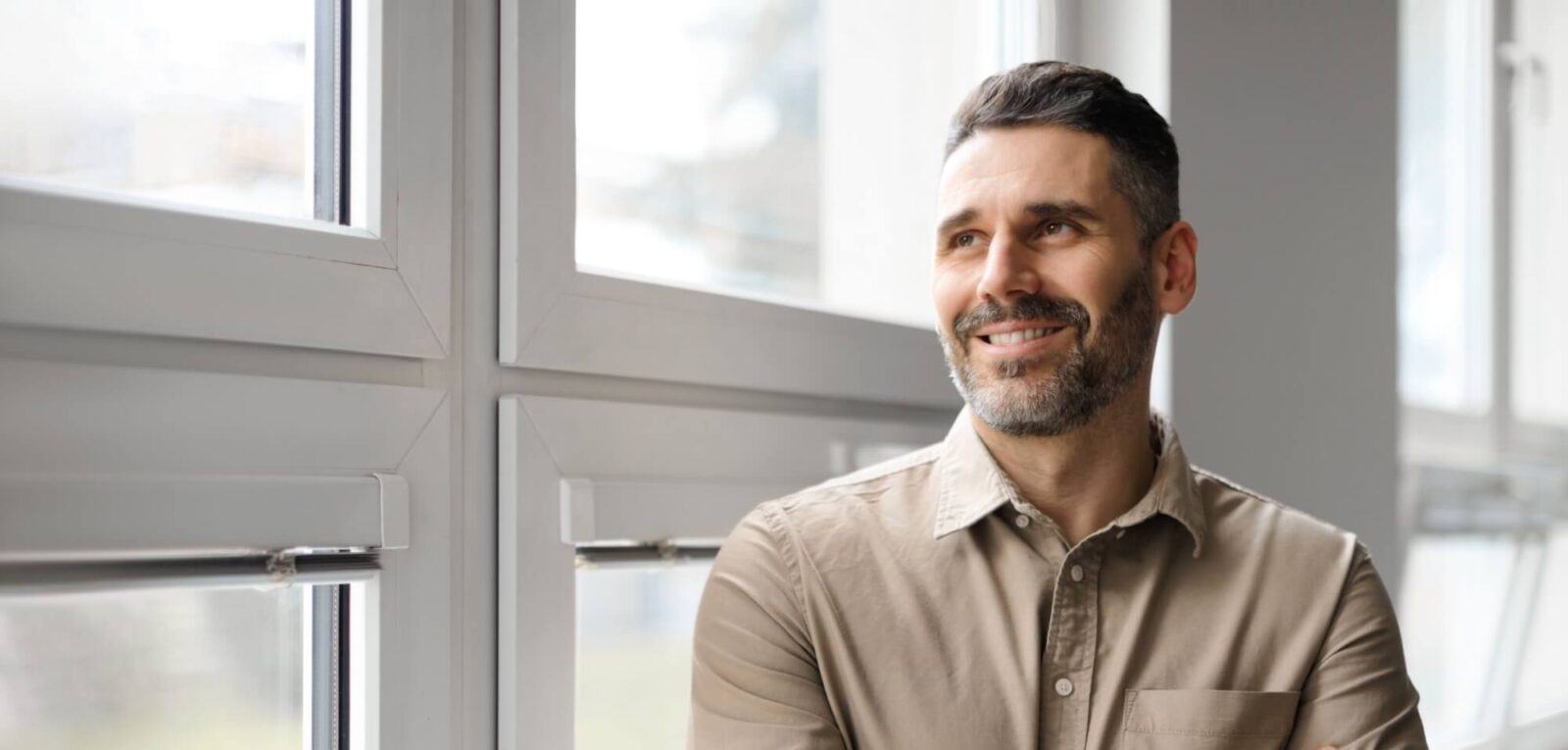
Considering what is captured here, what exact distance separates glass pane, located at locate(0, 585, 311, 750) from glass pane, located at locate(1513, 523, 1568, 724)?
328 cm

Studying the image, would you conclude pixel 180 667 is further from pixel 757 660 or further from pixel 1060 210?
pixel 1060 210

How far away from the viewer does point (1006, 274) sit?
139 centimetres

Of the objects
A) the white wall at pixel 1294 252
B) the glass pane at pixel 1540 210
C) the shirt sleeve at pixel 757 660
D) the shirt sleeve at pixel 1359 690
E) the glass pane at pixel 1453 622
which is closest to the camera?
the shirt sleeve at pixel 757 660

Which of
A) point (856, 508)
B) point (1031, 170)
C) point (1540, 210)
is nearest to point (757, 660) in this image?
point (856, 508)

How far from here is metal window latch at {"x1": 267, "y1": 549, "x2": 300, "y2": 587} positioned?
1112 millimetres

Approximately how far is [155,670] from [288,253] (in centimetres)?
32

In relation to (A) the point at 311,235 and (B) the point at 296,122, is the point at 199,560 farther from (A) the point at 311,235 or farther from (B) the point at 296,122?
(B) the point at 296,122

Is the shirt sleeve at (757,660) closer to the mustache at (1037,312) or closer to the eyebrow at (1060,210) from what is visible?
the mustache at (1037,312)

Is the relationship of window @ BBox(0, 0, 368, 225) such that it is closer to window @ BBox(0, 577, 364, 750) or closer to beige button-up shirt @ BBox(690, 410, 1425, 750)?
A: window @ BBox(0, 577, 364, 750)

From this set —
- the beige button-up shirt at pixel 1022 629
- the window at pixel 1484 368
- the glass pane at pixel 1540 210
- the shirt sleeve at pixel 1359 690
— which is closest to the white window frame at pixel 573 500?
the beige button-up shirt at pixel 1022 629

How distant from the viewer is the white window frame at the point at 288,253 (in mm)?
987

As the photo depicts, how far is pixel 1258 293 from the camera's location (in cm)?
221

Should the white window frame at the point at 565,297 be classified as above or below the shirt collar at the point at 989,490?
above

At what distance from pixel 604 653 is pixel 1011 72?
0.69m
